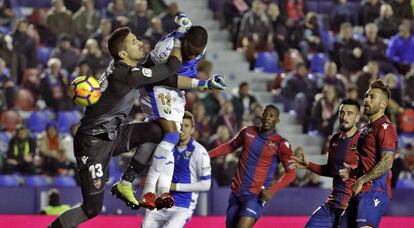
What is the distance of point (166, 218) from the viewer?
12.3m

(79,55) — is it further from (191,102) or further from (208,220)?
(208,220)

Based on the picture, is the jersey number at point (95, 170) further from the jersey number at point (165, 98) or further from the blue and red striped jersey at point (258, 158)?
the blue and red striped jersey at point (258, 158)

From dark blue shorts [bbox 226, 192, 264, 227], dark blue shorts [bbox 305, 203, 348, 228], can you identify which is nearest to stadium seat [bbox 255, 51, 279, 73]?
dark blue shorts [bbox 226, 192, 264, 227]

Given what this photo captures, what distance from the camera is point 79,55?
19.1 m

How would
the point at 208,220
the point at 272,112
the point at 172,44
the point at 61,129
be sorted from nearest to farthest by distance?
the point at 172,44
the point at 272,112
the point at 208,220
the point at 61,129

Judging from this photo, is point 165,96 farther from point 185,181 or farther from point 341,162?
point 341,162

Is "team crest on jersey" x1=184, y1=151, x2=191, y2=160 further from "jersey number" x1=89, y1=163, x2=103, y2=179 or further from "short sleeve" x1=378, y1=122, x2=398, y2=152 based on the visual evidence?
"short sleeve" x1=378, y1=122, x2=398, y2=152

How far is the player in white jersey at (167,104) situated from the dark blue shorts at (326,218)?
1.46 meters

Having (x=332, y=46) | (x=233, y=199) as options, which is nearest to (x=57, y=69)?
(x=332, y=46)

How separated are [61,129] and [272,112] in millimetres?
6304

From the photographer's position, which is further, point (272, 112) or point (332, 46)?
point (332, 46)

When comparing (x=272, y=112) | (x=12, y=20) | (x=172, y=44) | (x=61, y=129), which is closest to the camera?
(x=172, y=44)

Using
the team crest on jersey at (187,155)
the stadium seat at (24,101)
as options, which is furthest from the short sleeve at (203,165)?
the stadium seat at (24,101)

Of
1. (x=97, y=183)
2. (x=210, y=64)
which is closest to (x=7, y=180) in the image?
(x=210, y=64)
